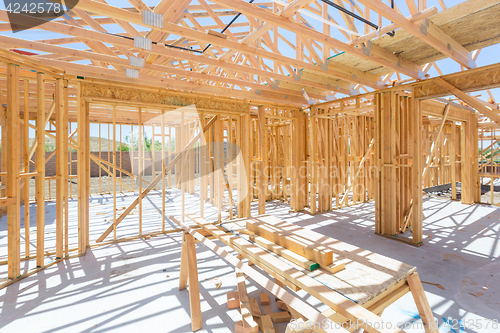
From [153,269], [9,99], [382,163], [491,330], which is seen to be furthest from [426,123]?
[9,99]

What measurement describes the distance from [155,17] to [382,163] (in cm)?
592

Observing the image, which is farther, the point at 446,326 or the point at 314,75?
the point at 314,75

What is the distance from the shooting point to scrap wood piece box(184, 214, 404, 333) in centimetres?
139

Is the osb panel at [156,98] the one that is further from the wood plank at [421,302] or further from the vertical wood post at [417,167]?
the wood plank at [421,302]

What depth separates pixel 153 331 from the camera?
8.96 feet

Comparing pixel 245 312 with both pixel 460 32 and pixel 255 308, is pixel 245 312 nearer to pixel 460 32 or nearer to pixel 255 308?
pixel 255 308

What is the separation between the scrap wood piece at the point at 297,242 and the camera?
212 cm

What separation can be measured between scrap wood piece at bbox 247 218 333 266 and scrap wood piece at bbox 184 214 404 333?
0.79 ft

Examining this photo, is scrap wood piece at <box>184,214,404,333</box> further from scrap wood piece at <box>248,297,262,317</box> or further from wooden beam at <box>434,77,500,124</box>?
wooden beam at <box>434,77,500,124</box>

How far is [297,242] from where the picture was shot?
7.88 ft

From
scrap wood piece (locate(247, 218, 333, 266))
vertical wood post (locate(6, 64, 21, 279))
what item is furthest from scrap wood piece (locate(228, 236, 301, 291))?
vertical wood post (locate(6, 64, 21, 279))

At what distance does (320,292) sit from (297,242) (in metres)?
0.71

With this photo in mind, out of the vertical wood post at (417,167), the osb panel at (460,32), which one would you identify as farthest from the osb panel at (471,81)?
the osb panel at (460,32)

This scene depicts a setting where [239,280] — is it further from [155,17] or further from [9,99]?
[9,99]
